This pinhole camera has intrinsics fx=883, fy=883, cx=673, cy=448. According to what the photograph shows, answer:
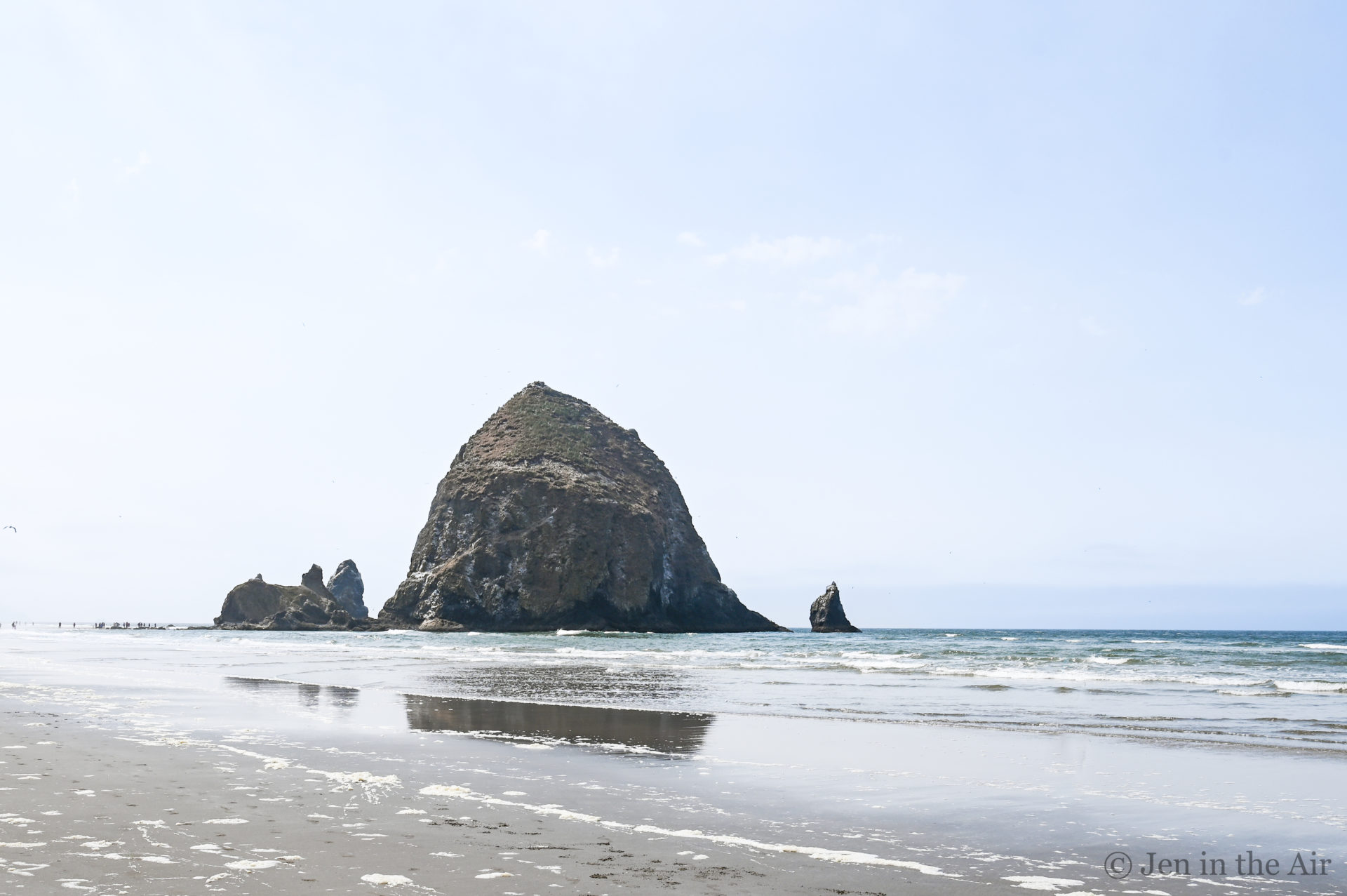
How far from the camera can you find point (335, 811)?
8508mm

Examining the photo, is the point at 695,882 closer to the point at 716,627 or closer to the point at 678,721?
the point at 678,721

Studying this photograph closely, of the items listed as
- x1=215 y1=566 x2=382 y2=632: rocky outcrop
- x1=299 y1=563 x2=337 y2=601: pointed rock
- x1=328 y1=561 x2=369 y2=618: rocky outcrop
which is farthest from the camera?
x1=328 y1=561 x2=369 y2=618: rocky outcrop

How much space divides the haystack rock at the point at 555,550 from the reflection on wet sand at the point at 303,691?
7089 cm

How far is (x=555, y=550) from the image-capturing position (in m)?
101

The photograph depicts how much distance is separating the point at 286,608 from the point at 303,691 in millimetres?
106086

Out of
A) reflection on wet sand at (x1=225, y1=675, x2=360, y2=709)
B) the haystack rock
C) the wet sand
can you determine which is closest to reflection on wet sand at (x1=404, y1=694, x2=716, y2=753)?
reflection on wet sand at (x1=225, y1=675, x2=360, y2=709)

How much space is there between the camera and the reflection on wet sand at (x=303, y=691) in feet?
68.5

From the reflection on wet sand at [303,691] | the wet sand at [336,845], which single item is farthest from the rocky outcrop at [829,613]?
the wet sand at [336,845]

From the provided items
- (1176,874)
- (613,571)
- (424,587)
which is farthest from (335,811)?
(424,587)

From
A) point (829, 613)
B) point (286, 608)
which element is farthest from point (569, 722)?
point (286, 608)

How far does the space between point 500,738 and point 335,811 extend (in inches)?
255

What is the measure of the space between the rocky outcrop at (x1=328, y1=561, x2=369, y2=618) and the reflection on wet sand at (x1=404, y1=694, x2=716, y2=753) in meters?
145

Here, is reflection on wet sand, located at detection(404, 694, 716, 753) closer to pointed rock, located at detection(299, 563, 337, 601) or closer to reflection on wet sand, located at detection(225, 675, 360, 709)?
reflection on wet sand, located at detection(225, 675, 360, 709)

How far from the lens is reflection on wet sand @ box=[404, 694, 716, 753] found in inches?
591
